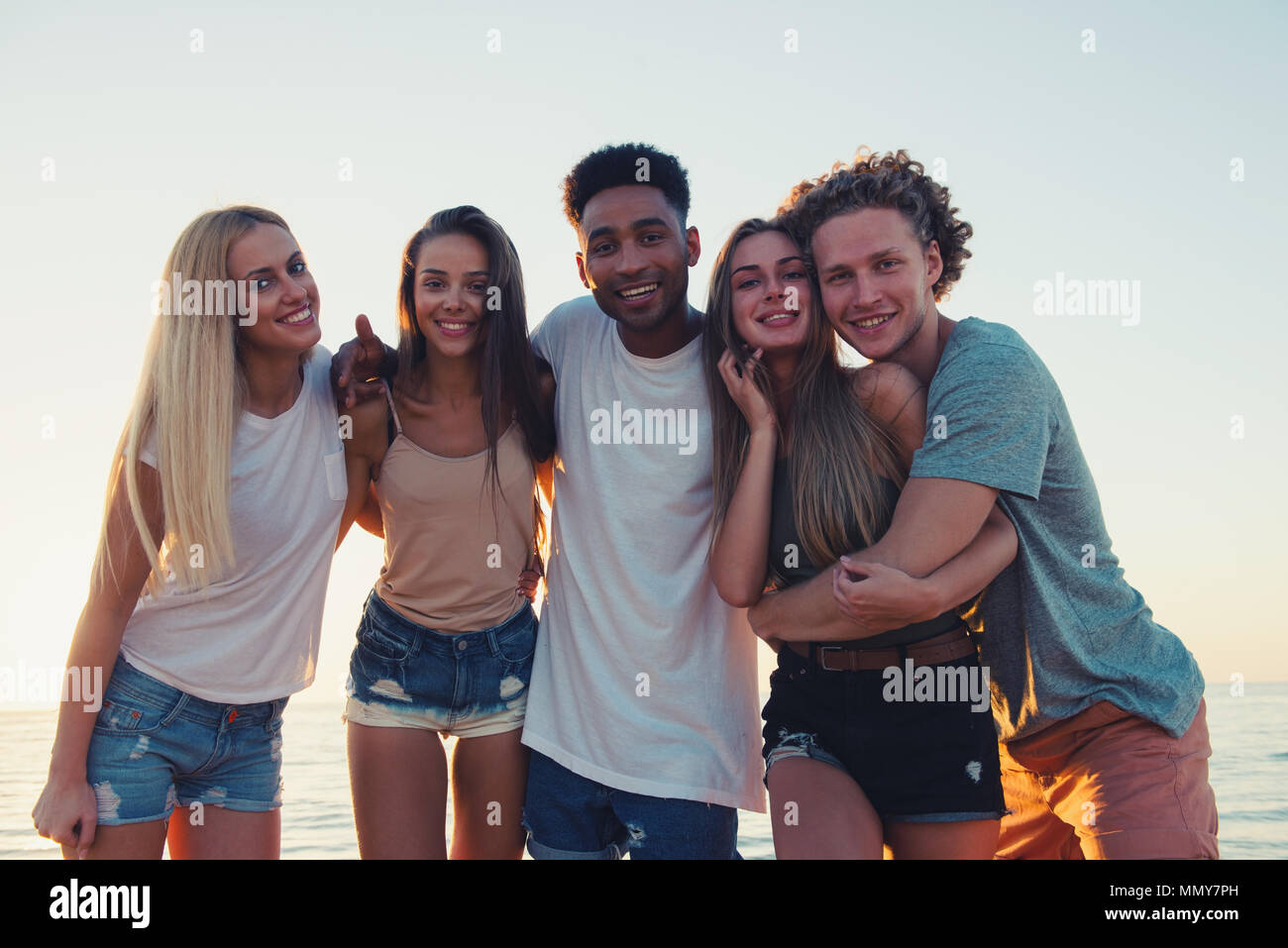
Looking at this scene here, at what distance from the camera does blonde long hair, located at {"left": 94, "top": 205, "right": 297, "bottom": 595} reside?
3299 mm

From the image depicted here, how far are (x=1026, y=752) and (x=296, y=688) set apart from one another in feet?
8.93

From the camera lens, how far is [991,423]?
3.06 meters

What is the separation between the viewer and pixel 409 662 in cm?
372

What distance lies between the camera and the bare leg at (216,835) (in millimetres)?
3451

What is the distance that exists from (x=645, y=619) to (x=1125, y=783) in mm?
1732

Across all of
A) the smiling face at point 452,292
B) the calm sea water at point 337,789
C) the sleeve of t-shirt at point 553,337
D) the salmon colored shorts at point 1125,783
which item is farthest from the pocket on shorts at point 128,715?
the calm sea water at point 337,789

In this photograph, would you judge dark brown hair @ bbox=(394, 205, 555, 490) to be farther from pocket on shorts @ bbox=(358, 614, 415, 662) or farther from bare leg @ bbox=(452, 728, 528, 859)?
bare leg @ bbox=(452, 728, 528, 859)

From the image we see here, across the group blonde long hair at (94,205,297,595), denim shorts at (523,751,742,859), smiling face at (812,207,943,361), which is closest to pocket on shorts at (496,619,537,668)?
denim shorts at (523,751,742,859)

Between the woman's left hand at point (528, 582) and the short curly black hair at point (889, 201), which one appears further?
the woman's left hand at point (528, 582)

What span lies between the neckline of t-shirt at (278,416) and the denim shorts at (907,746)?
2.21 metres

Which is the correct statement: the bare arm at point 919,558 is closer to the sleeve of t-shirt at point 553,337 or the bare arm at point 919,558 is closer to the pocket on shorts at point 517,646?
the pocket on shorts at point 517,646


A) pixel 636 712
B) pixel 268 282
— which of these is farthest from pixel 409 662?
pixel 268 282

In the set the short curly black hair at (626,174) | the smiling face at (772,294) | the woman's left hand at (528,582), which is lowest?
the woman's left hand at (528,582)

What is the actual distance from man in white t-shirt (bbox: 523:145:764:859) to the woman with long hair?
0.76 ft
